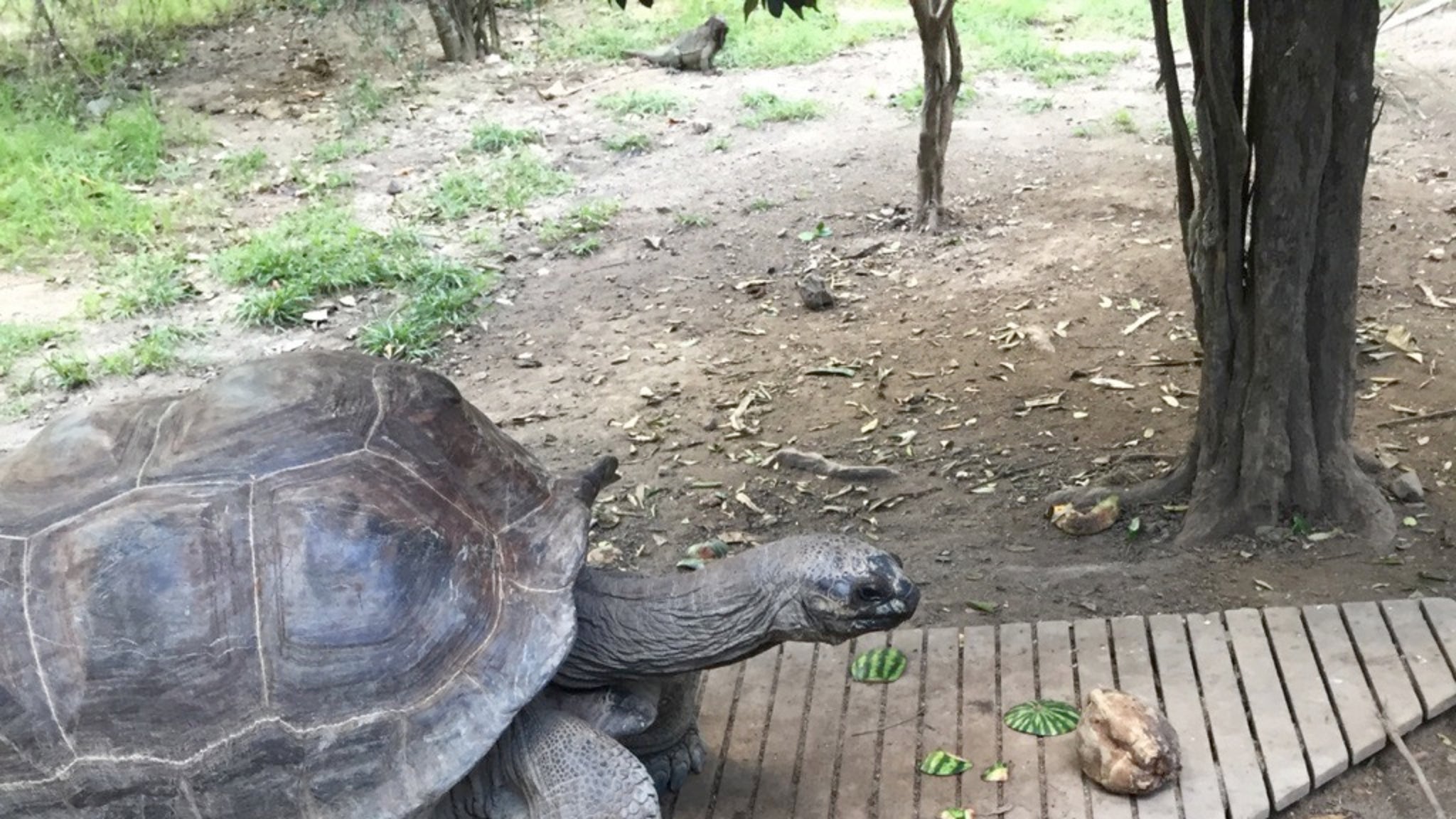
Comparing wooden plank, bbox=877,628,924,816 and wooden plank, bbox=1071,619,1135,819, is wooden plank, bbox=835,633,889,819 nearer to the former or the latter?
wooden plank, bbox=877,628,924,816

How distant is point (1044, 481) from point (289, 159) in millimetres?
6287

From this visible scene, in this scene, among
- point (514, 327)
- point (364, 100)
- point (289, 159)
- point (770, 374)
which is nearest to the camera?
point (770, 374)

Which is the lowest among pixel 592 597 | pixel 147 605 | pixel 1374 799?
pixel 1374 799

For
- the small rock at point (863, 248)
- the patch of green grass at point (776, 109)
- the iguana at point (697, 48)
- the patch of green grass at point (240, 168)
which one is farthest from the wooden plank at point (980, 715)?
the iguana at point (697, 48)

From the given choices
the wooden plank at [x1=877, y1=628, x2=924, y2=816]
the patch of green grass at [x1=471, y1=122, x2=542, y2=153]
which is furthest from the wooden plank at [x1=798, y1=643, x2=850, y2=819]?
the patch of green grass at [x1=471, y1=122, x2=542, y2=153]

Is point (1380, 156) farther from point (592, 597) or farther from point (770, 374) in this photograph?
point (592, 597)

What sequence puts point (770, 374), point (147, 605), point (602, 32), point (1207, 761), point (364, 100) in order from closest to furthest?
point (147, 605)
point (1207, 761)
point (770, 374)
point (364, 100)
point (602, 32)

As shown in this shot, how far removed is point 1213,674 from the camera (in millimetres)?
3066

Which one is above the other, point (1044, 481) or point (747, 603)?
point (747, 603)

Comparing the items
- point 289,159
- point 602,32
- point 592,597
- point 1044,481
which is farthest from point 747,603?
point 602,32

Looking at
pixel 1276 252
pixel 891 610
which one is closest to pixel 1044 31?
pixel 1276 252

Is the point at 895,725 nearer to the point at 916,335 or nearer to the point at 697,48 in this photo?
the point at 916,335

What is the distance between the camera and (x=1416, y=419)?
4371mm

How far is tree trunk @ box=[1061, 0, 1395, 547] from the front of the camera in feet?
11.0
